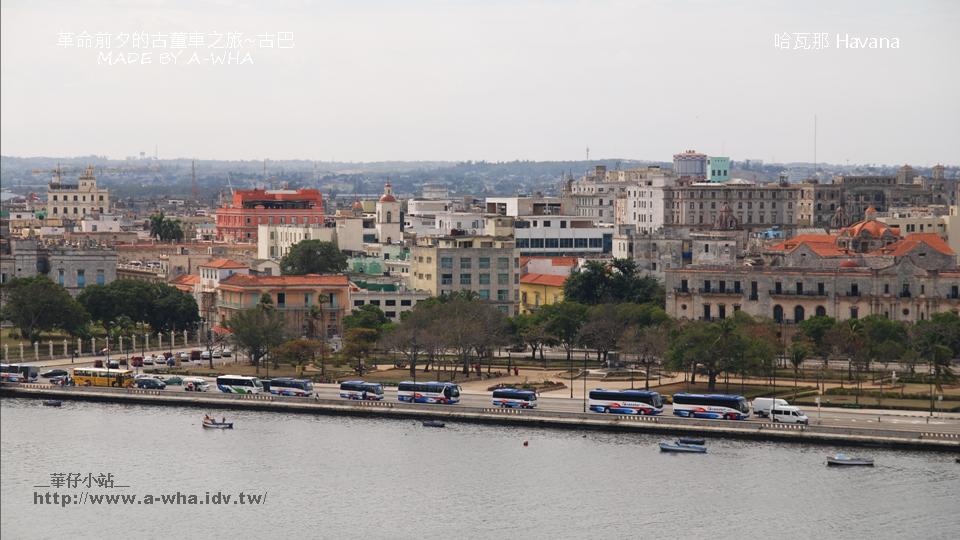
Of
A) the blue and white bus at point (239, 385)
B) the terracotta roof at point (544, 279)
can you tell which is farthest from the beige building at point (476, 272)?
the blue and white bus at point (239, 385)

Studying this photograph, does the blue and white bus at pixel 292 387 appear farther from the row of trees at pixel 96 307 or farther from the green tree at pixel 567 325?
the row of trees at pixel 96 307

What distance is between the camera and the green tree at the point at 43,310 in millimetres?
81875

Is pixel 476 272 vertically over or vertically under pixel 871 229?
under

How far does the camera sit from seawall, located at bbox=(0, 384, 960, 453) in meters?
58.3

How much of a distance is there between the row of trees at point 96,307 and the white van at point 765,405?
3214 cm

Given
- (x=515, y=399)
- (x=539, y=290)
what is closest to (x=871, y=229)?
(x=539, y=290)

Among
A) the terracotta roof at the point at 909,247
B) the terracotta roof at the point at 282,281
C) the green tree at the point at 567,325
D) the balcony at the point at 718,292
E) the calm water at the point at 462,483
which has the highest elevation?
the terracotta roof at the point at 909,247

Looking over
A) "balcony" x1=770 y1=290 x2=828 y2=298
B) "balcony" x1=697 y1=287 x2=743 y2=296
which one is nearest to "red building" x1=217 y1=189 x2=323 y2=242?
"balcony" x1=697 y1=287 x2=743 y2=296

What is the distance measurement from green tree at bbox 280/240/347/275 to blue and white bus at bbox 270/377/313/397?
30.7m

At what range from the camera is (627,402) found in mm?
63625

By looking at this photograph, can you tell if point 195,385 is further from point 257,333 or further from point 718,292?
point 718,292

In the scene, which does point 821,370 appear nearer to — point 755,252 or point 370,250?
point 755,252

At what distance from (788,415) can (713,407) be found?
8.80 ft

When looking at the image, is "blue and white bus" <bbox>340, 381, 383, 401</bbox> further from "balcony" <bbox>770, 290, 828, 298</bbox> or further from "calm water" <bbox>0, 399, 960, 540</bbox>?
"balcony" <bbox>770, 290, 828, 298</bbox>
